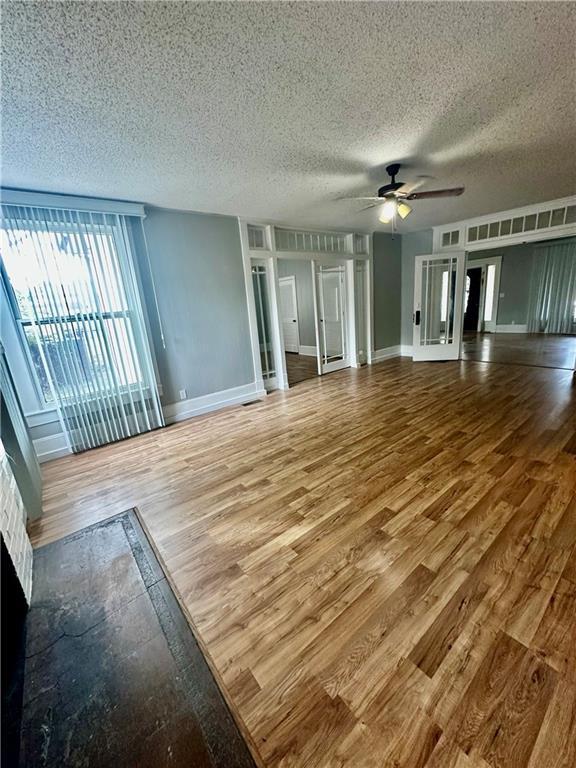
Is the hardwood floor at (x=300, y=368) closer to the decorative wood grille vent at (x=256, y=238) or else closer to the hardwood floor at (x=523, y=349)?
the decorative wood grille vent at (x=256, y=238)

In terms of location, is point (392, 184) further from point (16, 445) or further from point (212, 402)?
point (16, 445)

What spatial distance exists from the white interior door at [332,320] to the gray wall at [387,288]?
0.84 metres

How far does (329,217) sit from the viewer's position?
4.71 metres

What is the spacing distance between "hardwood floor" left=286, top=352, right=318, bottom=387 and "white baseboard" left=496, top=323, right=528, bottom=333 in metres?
6.56

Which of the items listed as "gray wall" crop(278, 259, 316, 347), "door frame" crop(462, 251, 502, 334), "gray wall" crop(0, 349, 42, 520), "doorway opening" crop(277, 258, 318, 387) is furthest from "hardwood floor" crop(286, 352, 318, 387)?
"door frame" crop(462, 251, 502, 334)

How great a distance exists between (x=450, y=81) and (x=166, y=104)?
5.78 ft

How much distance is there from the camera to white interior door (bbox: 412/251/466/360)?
6.08 meters

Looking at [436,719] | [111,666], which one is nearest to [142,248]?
[111,666]

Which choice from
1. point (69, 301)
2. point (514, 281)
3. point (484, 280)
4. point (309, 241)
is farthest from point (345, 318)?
point (514, 281)

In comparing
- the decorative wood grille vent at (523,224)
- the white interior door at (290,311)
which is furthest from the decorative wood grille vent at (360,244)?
the white interior door at (290,311)

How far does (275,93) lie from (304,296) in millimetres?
5676

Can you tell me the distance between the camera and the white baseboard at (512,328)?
9235 mm

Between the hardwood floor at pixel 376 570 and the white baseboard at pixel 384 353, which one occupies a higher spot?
the white baseboard at pixel 384 353

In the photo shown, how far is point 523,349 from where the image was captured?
693 cm
